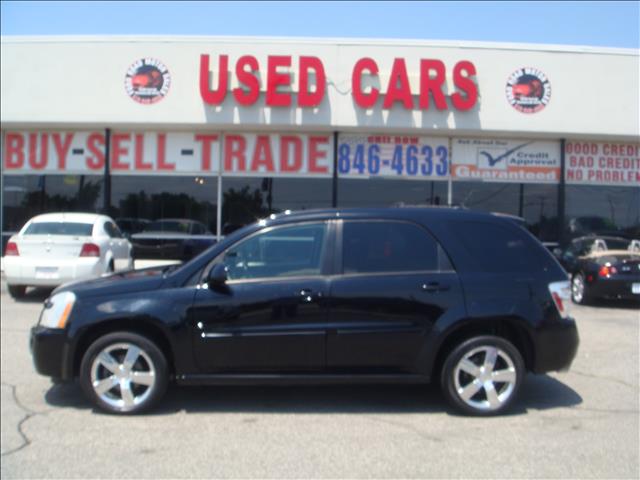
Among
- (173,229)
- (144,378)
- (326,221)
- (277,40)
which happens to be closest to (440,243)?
(326,221)

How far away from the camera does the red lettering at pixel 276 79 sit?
15.6 m

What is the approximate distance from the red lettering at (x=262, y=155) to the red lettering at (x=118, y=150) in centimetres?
330

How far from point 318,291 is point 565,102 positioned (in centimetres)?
1269

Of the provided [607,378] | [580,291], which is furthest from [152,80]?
[607,378]

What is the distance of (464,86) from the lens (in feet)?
51.3

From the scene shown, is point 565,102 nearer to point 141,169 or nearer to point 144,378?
point 141,169

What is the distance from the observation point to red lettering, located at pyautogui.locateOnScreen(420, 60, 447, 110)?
1562 cm

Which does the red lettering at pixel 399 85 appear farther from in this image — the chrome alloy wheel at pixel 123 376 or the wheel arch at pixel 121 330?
the chrome alloy wheel at pixel 123 376

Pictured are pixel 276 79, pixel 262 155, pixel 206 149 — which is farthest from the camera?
pixel 206 149

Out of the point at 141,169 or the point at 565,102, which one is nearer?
the point at 565,102

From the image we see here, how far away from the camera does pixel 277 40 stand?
620 inches

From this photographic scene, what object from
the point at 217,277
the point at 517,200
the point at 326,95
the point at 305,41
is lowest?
the point at 217,277

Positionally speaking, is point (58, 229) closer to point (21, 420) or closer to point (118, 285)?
point (118, 285)

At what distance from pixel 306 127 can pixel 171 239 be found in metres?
4.61
